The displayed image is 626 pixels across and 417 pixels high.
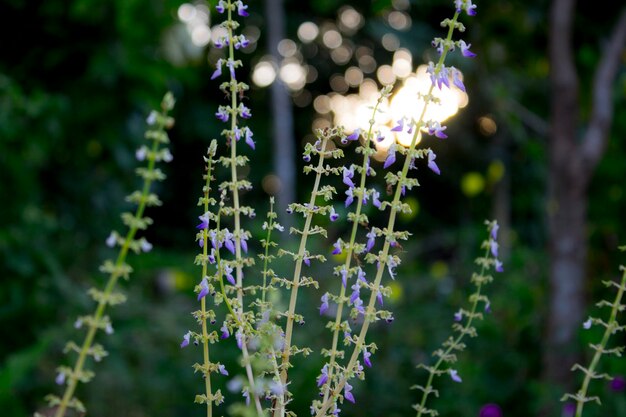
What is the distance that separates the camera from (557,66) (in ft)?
15.1

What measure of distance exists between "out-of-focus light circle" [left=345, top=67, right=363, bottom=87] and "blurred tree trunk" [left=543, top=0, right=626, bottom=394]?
10792mm

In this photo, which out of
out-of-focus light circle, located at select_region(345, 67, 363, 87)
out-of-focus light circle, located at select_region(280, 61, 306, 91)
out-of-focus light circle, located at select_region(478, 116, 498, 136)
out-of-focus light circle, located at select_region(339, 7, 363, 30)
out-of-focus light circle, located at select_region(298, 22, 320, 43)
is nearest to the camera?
out-of-focus light circle, located at select_region(478, 116, 498, 136)

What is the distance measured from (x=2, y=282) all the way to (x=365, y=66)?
1193 centimetres

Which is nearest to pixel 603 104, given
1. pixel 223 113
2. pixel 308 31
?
pixel 223 113

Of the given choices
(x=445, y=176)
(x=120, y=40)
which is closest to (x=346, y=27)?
(x=445, y=176)

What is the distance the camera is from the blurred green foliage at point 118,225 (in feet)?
12.5

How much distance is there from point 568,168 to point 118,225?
9.16 ft

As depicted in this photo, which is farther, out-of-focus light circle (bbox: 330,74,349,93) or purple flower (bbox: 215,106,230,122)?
out-of-focus light circle (bbox: 330,74,349,93)

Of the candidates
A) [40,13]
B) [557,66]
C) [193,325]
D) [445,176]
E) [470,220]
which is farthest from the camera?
[445,176]

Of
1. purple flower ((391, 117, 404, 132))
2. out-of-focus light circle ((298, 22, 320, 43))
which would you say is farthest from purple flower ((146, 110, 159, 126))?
out-of-focus light circle ((298, 22, 320, 43))

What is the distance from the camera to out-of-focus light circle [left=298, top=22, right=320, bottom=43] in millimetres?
14827

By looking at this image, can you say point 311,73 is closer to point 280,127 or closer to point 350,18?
point 350,18

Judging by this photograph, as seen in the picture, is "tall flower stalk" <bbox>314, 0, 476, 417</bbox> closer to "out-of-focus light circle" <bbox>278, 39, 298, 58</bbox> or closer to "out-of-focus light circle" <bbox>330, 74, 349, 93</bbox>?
"out-of-focus light circle" <bbox>278, 39, 298, 58</bbox>

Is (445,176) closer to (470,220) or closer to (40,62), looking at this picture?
(470,220)
